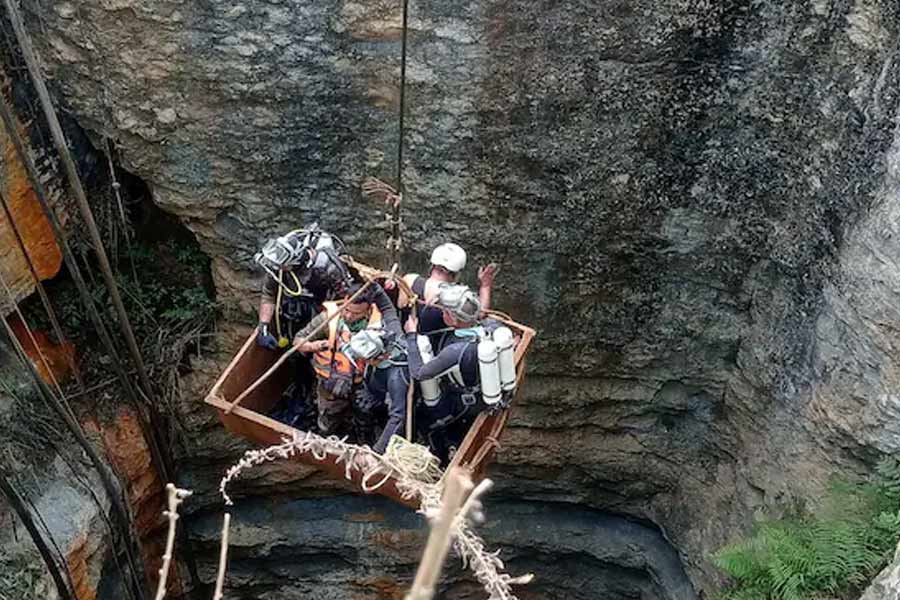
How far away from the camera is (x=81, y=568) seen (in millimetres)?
6719

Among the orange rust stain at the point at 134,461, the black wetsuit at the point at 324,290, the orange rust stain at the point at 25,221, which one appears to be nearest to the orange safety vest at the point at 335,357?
the black wetsuit at the point at 324,290

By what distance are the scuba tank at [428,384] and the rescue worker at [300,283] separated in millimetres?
200

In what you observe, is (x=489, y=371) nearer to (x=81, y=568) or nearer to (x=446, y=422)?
(x=446, y=422)

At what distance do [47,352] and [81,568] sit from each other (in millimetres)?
1597

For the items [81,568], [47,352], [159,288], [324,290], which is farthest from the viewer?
[159,288]

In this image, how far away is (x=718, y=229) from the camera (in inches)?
264

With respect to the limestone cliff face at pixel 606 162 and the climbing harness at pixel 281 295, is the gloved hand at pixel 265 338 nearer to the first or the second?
the climbing harness at pixel 281 295

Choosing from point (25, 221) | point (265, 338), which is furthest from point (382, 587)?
point (25, 221)

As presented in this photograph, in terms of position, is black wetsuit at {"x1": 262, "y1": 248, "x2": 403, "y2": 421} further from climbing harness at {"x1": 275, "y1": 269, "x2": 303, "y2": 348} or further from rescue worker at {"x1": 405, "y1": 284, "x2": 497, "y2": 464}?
rescue worker at {"x1": 405, "y1": 284, "x2": 497, "y2": 464}

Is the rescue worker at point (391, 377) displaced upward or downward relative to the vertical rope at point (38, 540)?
upward

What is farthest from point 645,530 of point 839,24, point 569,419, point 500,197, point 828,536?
point 839,24

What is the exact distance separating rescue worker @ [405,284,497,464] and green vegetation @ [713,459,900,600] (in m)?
1.98

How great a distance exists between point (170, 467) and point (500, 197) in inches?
137

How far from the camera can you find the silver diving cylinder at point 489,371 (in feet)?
16.4
